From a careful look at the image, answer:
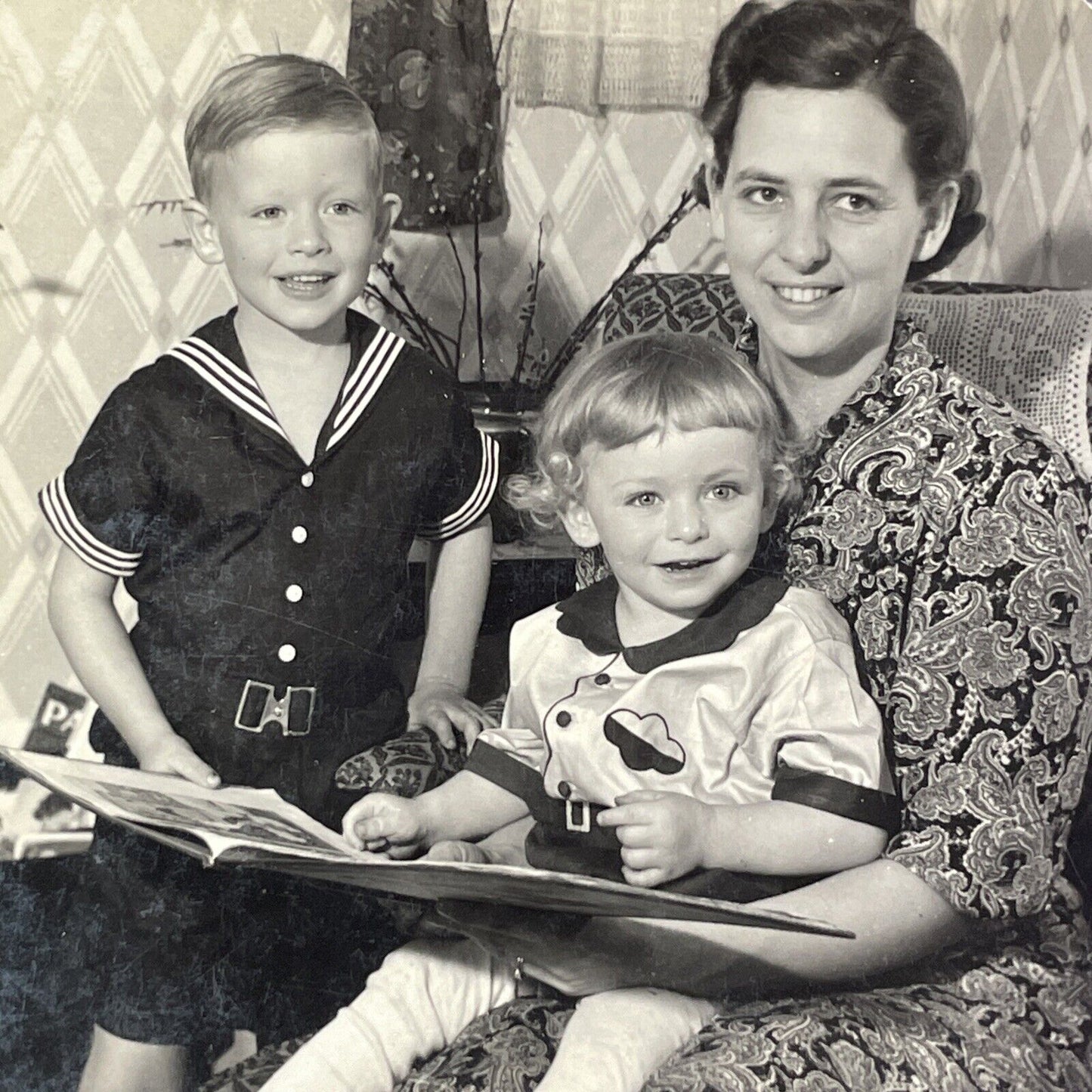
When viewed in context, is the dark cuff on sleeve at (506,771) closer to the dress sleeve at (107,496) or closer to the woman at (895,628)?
the woman at (895,628)

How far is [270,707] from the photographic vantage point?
113cm

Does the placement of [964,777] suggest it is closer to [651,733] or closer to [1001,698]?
[1001,698]

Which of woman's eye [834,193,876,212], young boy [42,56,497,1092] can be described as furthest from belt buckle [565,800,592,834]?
woman's eye [834,193,876,212]

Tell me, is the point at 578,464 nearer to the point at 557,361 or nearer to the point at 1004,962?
the point at 557,361

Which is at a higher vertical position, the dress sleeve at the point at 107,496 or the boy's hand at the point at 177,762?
the dress sleeve at the point at 107,496

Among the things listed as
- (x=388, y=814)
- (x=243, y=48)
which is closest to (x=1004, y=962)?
(x=388, y=814)

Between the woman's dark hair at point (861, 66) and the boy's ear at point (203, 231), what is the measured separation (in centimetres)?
46

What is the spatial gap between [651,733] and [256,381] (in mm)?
474

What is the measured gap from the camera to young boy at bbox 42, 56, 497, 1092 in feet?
3.59

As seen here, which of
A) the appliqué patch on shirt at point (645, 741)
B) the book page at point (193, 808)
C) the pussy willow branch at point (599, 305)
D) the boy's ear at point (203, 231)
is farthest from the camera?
the pussy willow branch at point (599, 305)

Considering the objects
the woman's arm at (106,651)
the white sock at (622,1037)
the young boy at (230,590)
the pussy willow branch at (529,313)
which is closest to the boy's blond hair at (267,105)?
the young boy at (230,590)

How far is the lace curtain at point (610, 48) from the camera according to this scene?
112 cm

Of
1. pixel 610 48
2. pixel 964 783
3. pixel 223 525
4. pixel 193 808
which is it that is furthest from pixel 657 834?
pixel 610 48

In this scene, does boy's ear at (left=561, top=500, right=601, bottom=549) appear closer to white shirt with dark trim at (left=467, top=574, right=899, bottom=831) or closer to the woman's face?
white shirt with dark trim at (left=467, top=574, right=899, bottom=831)
